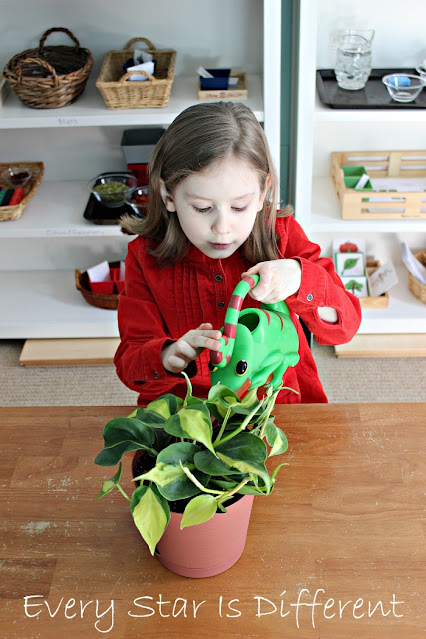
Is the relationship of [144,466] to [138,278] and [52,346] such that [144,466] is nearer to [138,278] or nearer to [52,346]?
[138,278]

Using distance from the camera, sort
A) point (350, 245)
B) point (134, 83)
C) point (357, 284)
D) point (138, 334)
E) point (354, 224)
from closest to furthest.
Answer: point (138, 334)
point (134, 83)
point (354, 224)
point (357, 284)
point (350, 245)

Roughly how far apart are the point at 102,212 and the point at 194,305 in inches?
44.3

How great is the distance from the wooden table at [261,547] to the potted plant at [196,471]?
58 mm

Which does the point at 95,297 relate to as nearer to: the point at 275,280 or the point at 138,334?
the point at 138,334

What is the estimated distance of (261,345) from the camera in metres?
0.98

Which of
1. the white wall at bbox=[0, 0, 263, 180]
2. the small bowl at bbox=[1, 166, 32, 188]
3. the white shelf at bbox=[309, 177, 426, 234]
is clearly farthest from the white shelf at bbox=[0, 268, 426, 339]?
the white wall at bbox=[0, 0, 263, 180]

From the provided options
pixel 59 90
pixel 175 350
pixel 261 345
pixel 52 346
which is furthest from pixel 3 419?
pixel 52 346

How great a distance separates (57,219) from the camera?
2.34 meters

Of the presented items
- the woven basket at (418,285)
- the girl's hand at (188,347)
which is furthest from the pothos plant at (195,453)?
the woven basket at (418,285)

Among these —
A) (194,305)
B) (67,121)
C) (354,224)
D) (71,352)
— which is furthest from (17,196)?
(194,305)

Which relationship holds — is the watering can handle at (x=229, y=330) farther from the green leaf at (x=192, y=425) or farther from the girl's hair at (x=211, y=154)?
the girl's hair at (x=211, y=154)

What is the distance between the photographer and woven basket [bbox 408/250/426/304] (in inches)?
96.0

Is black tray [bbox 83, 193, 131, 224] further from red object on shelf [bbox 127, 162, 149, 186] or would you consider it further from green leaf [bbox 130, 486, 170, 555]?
green leaf [bbox 130, 486, 170, 555]

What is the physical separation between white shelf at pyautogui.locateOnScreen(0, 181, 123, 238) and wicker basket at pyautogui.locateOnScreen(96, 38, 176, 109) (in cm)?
42
